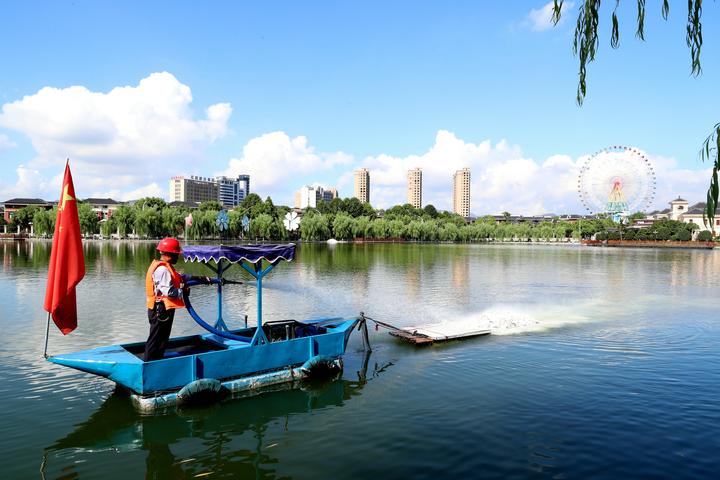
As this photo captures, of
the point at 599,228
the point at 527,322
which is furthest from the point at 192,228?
the point at 599,228

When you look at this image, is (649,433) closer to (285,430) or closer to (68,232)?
(285,430)

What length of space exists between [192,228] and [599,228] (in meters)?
126

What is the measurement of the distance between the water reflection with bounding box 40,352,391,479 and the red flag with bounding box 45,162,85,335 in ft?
6.60

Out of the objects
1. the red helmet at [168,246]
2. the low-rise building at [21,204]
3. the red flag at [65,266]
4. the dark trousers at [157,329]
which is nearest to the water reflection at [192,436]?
the dark trousers at [157,329]

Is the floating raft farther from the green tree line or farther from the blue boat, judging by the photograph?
the green tree line

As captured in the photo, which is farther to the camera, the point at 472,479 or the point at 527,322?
the point at 527,322

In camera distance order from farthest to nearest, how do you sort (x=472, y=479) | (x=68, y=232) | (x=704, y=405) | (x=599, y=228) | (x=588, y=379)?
(x=599, y=228) < (x=588, y=379) < (x=704, y=405) < (x=68, y=232) < (x=472, y=479)

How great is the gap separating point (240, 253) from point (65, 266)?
11.7ft

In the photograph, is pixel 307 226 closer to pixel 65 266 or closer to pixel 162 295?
pixel 162 295

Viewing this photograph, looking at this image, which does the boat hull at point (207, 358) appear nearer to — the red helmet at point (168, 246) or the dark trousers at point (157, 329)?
the dark trousers at point (157, 329)

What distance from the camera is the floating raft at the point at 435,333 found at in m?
16.1

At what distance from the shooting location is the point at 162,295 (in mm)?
9859

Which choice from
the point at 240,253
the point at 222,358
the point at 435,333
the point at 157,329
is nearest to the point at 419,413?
the point at 222,358

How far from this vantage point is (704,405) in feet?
35.4
